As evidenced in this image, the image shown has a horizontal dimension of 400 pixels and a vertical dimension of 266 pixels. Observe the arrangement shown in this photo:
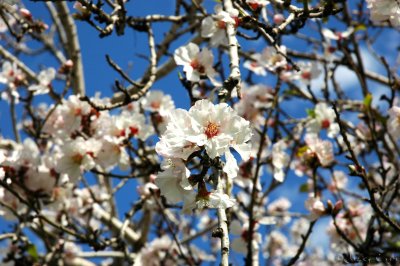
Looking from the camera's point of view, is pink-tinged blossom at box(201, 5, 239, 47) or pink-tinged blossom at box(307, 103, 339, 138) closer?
pink-tinged blossom at box(201, 5, 239, 47)

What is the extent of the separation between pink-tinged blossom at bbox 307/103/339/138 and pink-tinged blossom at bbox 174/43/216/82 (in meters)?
1.17

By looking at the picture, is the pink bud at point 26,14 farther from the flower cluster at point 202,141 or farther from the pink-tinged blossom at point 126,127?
the flower cluster at point 202,141

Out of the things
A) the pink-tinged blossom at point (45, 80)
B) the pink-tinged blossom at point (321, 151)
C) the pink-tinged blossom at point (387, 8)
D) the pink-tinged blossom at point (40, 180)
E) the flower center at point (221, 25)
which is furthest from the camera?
the pink-tinged blossom at point (45, 80)

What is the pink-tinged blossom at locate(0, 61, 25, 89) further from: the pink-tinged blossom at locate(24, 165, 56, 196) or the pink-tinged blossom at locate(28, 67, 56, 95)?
the pink-tinged blossom at locate(24, 165, 56, 196)

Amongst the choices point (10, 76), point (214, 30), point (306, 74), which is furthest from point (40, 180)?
point (306, 74)

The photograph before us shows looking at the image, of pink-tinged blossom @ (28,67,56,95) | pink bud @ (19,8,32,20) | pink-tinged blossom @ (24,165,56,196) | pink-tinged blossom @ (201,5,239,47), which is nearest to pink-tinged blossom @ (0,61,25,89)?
pink-tinged blossom @ (28,67,56,95)

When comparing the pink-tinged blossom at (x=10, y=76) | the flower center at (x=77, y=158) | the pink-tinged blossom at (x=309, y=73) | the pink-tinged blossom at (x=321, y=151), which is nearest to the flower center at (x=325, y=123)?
the pink-tinged blossom at (x=309, y=73)

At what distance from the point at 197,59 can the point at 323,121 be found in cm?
131

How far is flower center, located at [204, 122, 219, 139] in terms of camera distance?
127 cm

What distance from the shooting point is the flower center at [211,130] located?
1269 millimetres

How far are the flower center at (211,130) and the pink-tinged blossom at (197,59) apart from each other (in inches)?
34.9

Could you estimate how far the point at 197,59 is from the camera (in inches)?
87.3

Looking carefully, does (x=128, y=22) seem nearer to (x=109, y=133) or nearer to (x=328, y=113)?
(x=109, y=133)

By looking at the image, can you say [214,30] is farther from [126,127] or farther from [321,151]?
[321,151]
